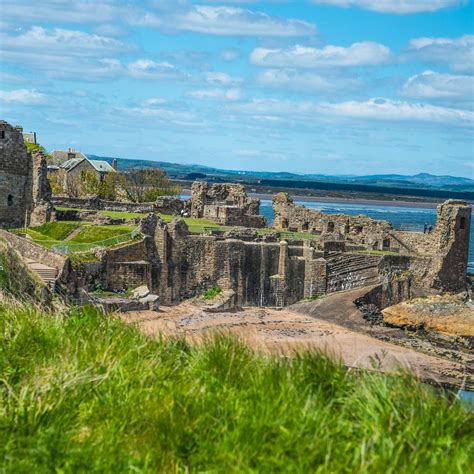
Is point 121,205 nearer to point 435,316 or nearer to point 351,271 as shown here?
point 351,271

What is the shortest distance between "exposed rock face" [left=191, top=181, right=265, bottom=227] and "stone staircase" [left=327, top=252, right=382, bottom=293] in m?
7.09

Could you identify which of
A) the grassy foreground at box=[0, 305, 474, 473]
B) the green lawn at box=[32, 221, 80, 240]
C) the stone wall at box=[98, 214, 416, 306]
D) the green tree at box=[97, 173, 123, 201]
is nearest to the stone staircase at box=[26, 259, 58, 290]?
the stone wall at box=[98, 214, 416, 306]

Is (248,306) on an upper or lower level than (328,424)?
lower

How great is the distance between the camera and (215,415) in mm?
13305

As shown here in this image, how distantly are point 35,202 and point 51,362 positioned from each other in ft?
104

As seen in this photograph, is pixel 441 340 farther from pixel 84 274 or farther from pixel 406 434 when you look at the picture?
pixel 406 434

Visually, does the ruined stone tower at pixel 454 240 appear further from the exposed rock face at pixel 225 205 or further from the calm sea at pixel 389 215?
the calm sea at pixel 389 215

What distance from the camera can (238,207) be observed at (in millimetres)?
51688

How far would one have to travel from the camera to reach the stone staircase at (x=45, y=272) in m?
33.0

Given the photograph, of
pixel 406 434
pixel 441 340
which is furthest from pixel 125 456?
pixel 441 340

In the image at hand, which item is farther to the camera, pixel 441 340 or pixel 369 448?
pixel 441 340

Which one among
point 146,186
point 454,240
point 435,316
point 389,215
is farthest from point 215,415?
point 389,215

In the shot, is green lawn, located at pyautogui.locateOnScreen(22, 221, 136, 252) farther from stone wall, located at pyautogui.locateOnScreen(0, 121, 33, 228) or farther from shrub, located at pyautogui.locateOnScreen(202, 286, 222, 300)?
shrub, located at pyautogui.locateOnScreen(202, 286, 222, 300)

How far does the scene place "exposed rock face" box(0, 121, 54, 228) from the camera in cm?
4575
